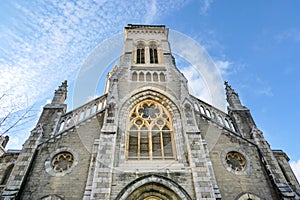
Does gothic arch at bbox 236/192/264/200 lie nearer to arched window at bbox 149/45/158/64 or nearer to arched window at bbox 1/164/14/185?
arched window at bbox 149/45/158/64

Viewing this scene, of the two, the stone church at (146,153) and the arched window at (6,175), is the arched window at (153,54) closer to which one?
the stone church at (146,153)

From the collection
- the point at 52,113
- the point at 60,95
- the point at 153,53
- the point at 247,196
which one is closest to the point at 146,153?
the point at 247,196

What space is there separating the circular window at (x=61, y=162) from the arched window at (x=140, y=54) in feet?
31.7

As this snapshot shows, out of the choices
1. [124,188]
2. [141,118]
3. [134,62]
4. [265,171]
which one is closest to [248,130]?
[265,171]

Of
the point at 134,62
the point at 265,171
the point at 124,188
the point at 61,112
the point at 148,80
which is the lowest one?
the point at 124,188

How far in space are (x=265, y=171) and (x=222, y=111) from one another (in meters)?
4.79

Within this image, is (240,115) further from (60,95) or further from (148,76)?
(60,95)

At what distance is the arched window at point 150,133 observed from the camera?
36.0ft

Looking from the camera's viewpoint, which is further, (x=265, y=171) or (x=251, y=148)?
(x=251, y=148)

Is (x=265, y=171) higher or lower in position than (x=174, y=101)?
lower

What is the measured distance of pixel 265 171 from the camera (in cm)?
1058

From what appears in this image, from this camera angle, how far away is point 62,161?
1051 centimetres

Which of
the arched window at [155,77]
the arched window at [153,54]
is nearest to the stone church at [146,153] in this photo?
the arched window at [155,77]

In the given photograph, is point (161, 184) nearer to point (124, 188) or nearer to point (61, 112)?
point (124, 188)
